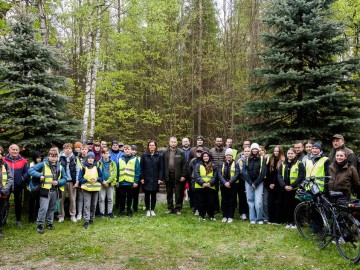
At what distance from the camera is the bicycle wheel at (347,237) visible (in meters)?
5.56

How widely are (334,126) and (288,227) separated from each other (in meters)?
3.75

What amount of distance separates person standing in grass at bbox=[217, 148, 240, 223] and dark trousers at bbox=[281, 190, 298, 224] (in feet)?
4.08

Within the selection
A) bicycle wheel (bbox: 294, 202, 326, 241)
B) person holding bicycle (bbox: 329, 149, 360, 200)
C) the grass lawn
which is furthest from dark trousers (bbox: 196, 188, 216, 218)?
person holding bicycle (bbox: 329, 149, 360, 200)

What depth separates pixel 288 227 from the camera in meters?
8.11

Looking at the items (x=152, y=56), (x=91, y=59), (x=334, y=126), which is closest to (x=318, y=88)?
(x=334, y=126)

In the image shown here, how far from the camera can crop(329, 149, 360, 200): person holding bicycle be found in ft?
21.4

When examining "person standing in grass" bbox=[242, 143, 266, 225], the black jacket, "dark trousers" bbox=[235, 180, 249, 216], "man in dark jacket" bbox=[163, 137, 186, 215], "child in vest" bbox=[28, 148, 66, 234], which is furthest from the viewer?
"man in dark jacket" bbox=[163, 137, 186, 215]

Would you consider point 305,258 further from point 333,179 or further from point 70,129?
point 70,129

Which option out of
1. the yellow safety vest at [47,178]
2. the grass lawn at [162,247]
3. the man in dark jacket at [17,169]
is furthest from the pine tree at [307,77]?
the man in dark jacket at [17,169]

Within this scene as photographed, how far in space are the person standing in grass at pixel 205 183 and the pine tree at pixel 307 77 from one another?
2298mm

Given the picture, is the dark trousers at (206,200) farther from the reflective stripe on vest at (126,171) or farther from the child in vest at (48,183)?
the child in vest at (48,183)

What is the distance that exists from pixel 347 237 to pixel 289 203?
8.46 ft

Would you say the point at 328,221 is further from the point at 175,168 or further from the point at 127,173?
the point at 127,173

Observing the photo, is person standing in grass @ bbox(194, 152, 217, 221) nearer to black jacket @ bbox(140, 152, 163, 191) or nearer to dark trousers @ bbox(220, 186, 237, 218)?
dark trousers @ bbox(220, 186, 237, 218)
